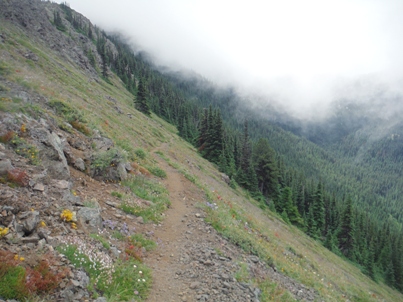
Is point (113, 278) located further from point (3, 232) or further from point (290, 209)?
point (290, 209)

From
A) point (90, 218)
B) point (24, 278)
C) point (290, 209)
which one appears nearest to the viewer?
point (24, 278)

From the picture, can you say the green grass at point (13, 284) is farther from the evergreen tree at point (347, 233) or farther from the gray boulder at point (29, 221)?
the evergreen tree at point (347, 233)

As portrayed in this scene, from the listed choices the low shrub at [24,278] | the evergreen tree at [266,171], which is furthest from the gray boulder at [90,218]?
the evergreen tree at [266,171]

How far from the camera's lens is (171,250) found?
9750 mm

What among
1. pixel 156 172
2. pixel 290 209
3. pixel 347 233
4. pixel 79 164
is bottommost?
pixel 290 209

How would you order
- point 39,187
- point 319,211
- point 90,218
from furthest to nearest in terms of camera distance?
point 319,211 → point 90,218 → point 39,187

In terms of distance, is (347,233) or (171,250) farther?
(347,233)

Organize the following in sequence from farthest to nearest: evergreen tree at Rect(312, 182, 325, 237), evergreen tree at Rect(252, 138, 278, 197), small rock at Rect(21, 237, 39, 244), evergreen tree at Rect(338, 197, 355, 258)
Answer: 1. evergreen tree at Rect(312, 182, 325, 237)
2. evergreen tree at Rect(338, 197, 355, 258)
3. evergreen tree at Rect(252, 138, 278, 197)
4. small rock at Rect(21, 237, 39, 244)

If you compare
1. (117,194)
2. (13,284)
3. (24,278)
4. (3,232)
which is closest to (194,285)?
(24,278)

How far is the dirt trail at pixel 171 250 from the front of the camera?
735 centimetres

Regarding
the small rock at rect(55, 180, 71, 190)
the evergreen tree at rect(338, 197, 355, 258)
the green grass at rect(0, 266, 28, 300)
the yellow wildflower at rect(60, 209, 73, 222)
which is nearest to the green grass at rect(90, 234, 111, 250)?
the yellow wildflower at rect(60, 209, 73, 222)

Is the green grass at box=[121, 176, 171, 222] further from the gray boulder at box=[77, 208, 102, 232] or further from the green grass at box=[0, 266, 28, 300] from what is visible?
the green grass at box=[0, 266, 28, 300]

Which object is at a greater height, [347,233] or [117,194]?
[117,194]

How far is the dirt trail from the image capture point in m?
7.35
